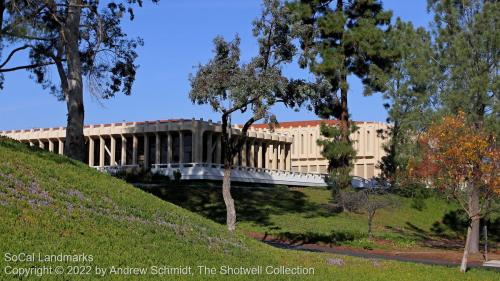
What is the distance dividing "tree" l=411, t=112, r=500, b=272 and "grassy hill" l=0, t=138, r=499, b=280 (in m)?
2.25

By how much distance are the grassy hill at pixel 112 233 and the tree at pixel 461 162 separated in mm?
2254

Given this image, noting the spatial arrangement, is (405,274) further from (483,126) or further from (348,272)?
(483,126)

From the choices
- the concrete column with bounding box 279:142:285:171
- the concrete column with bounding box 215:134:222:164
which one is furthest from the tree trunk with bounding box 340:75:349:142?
the concrete column with bounding box 279:142:285:171

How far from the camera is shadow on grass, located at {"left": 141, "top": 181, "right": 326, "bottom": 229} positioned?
3575 centimetres

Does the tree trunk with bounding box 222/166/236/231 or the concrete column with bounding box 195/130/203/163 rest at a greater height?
the concrete column with bounding box 195/130/203/163

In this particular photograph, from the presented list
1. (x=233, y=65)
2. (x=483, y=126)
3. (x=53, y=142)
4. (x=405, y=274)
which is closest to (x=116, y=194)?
(x=405, y=274)

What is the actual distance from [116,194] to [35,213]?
4.15 meters

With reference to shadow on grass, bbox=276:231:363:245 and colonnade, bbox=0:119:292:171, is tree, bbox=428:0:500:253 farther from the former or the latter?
colonnade, bbox=0:119:292:171

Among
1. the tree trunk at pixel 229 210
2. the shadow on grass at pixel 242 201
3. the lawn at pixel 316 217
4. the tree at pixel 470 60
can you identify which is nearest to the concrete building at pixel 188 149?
the lawn at pixel 316 217

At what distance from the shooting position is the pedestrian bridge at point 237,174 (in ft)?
164

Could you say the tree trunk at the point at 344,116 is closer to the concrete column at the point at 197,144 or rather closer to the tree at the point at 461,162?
the concrete column at the point at 197,144

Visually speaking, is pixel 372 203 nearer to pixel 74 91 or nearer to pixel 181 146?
pixel 74 91

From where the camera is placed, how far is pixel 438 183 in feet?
59.4

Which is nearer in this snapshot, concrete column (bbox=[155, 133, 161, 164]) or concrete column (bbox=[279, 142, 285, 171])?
concrete column (bbox=[155, 133, 161, 164])
